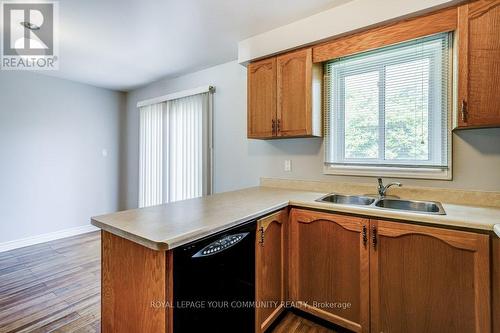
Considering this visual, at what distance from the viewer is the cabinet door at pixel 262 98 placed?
229 centimetres

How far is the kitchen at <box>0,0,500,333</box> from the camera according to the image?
47.6 inches

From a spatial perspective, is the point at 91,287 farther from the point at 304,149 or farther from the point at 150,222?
the point at 304,149

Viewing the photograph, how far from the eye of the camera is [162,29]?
225cm

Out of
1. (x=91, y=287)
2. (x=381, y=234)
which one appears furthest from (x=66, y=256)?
(x=381, y=234)

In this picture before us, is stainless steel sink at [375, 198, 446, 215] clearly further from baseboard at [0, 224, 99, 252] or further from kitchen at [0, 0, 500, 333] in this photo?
baseboard at [0, 224, 99, 252]

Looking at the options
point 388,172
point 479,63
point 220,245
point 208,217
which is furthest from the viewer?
point 388,172

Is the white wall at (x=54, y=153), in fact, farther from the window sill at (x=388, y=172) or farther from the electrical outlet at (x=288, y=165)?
the window sill at (x=388, y=172)

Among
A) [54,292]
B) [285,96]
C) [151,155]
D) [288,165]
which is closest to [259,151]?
[288,165]

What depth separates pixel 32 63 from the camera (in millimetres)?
3094

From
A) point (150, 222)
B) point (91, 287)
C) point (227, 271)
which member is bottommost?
point (91, 287)

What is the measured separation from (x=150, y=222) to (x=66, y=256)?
2649 millimetres

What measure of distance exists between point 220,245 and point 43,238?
12.1 ft

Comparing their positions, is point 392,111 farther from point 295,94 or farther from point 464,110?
point 295,94

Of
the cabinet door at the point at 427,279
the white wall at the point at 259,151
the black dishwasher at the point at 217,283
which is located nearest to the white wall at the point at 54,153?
the white wall at the point at 259,151
